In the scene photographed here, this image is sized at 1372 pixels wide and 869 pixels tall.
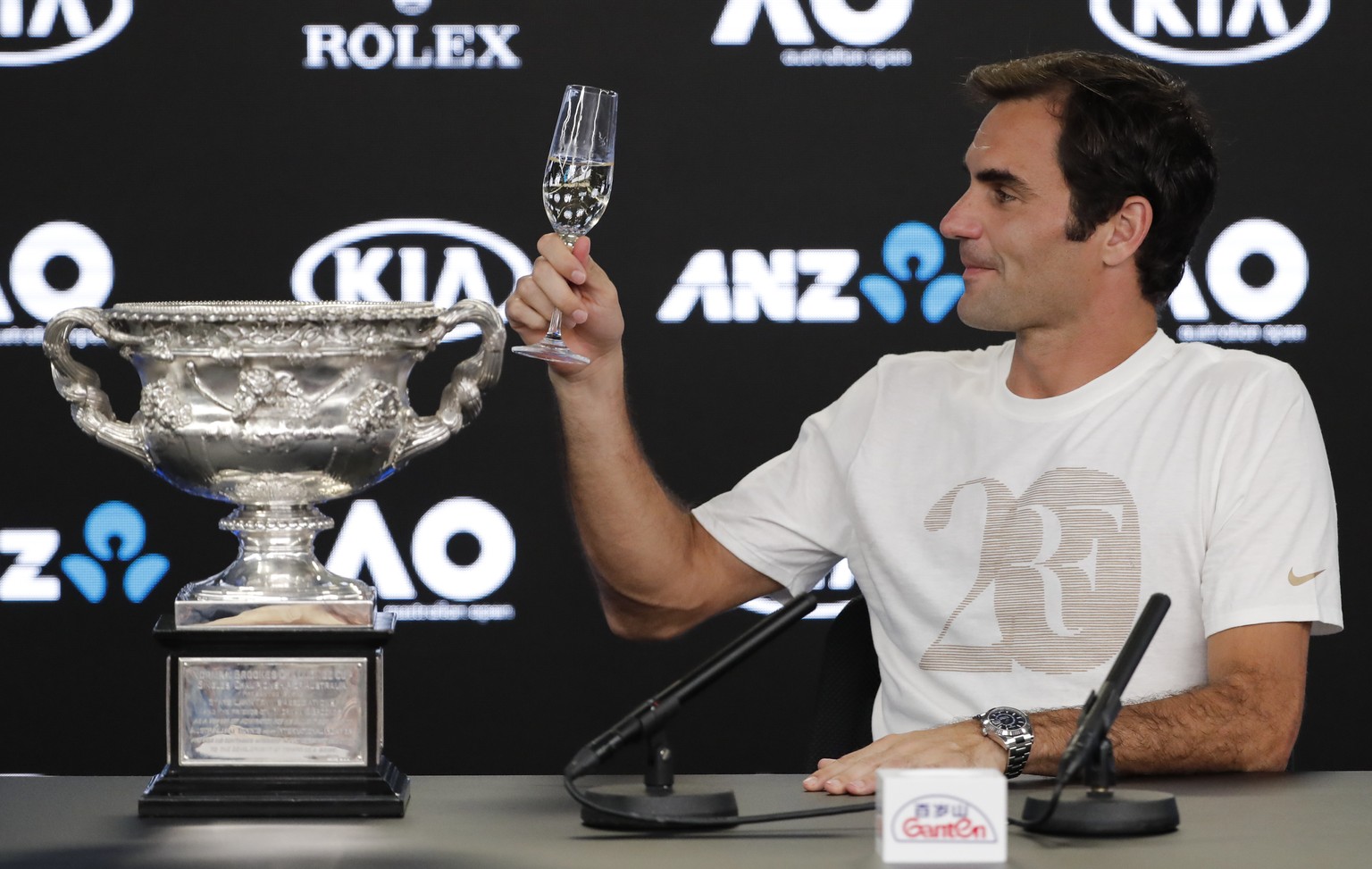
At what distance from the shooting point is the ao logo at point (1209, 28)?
301 centimetres

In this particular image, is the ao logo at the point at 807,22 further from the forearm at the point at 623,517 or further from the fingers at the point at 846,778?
the fingers at the point at 846,778

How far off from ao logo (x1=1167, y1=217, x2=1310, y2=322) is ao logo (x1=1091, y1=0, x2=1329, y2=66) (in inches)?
12.0

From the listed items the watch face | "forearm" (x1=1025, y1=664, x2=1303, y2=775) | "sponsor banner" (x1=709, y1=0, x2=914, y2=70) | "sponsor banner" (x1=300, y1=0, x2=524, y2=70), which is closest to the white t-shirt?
"forearm" (x1=1025, y1=664, x2=1303, y2=775)

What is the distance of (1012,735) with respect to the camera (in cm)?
148

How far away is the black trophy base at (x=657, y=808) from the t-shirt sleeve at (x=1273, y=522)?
2.61ft

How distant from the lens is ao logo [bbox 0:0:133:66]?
3021mm

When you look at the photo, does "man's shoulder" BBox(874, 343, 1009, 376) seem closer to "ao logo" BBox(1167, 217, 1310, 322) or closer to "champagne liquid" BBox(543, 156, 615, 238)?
"champagne liquid" BBox(543, 156, 615, 238)

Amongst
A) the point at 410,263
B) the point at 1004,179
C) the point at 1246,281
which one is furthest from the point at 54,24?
the point at 1246,281

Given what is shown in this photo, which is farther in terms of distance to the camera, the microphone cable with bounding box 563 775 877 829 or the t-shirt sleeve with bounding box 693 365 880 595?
the t-shirt sleeve with bounding box 693 365 880 595

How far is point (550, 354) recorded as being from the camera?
173 cm

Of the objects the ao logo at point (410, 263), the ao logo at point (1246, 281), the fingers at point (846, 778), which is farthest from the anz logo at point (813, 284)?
the fingers at point (846, 778)

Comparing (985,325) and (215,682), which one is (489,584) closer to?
(985,325)

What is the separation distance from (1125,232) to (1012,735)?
0.90m

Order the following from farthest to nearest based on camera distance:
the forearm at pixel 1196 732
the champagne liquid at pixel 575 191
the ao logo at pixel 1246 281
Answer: the ao logo at pixel 1246 281, the champagne liquid at pixel 575 191, the forearm at pixel 1196 732
